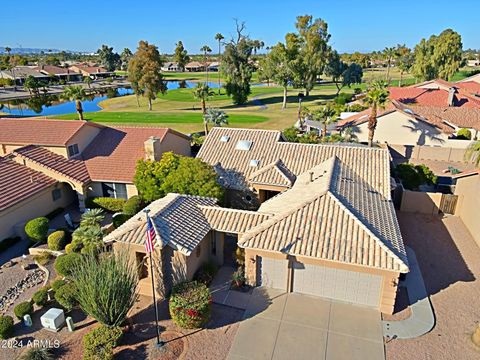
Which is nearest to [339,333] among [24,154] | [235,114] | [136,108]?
[24,154]

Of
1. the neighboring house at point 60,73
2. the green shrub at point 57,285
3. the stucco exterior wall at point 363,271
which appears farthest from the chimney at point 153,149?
the neighboring house at point 60,73

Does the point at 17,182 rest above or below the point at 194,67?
below

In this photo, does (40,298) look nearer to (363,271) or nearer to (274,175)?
(363,271)

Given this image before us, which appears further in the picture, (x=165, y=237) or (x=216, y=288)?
(x=216, y=288)

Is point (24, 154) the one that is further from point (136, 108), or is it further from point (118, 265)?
point (136, 108)

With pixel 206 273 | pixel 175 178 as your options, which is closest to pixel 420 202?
pixel 206 273

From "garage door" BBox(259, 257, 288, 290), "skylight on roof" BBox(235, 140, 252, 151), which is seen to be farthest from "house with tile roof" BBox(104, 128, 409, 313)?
"skylight on roof" BBox(235, 140, 252, 151)

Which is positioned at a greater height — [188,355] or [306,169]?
[306,169]
